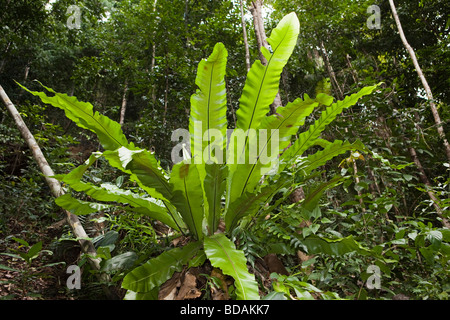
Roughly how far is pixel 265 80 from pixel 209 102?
0.37 metres

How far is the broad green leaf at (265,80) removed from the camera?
1.57 meters

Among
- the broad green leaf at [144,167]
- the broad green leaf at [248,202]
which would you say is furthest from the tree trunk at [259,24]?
the broad green leaf at [144,167]

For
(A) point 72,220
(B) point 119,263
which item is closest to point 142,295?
(B) point 119,263

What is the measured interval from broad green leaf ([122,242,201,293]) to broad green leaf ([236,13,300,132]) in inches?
32.7

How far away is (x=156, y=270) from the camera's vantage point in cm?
129

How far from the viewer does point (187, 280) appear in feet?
4.34

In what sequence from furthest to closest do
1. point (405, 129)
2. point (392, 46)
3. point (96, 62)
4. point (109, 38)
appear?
point (109, 38)
point (392, 46)
point (96, 62)
point (405, 129)

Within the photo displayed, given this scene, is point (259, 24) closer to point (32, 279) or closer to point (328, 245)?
point (328, 245)

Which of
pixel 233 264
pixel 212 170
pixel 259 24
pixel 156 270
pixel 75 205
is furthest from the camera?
pixel 259 24

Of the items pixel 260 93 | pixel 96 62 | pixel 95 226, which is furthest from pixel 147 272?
pixel 96 62

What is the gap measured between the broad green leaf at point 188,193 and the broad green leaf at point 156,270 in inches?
6.1

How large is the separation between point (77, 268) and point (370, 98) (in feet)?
11.8

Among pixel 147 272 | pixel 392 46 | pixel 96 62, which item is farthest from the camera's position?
pixel 392 46
